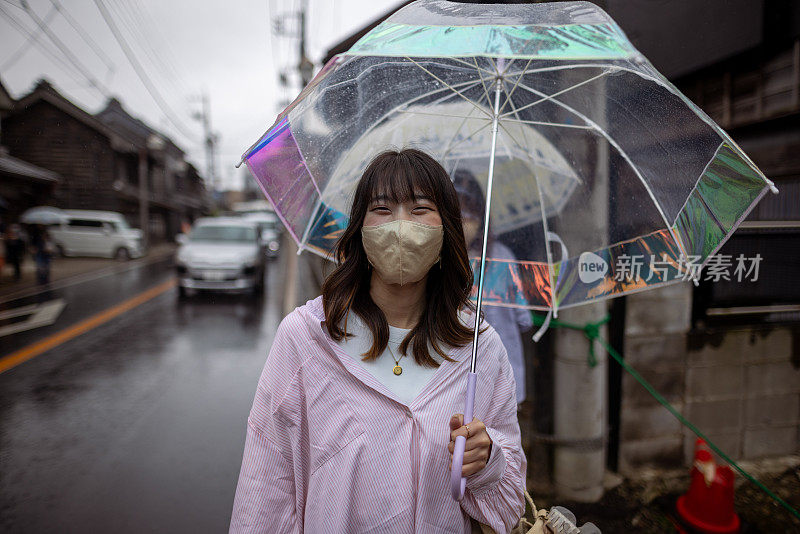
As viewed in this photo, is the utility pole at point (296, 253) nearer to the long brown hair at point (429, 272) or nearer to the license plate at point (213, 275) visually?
the license plate at point (213, 275)

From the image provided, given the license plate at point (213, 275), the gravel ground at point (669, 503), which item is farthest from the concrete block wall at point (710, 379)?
the license plate at point (213, 275)

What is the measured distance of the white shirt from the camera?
1.33 metres

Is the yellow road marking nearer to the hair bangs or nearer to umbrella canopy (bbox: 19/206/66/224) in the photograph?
umbrella canopy (bbox: 19/206/66/224)

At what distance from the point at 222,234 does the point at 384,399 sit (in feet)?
36.6

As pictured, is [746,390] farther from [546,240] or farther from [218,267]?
[218,267]

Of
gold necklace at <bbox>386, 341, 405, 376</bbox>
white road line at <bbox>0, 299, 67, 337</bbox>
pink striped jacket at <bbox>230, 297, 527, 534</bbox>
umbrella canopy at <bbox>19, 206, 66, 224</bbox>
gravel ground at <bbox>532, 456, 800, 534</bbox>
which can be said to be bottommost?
gravel ground at <bbox>532, 456, 800, 534</bbox>

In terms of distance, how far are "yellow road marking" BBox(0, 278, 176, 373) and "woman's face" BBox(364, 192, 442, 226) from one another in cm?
583

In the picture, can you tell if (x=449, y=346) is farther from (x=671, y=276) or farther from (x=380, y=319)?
(x=671, y=276)

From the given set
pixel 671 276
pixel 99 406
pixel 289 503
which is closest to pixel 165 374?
pixel 99 406

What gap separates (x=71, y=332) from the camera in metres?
6.87

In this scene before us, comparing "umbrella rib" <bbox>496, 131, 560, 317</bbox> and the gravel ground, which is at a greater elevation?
"umbrella rib" <bbox>496, 131, 560, 317</bbox>

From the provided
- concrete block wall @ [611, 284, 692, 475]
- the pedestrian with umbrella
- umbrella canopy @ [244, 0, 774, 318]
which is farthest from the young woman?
the pedestrian with umbrella

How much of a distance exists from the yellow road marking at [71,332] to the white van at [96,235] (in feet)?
5.58

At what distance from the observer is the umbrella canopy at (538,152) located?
172 centimetres
